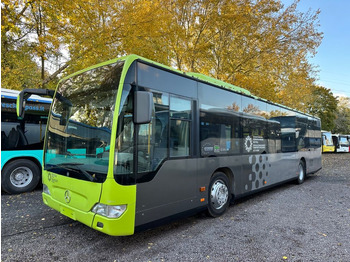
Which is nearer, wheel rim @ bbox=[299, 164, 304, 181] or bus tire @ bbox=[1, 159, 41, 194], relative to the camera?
bus tire @ bbox=[1, 159, 41, 194]

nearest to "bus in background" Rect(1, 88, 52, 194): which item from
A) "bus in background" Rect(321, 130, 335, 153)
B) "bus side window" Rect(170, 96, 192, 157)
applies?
"bus side window" Rect(170, 96, 192, 157)

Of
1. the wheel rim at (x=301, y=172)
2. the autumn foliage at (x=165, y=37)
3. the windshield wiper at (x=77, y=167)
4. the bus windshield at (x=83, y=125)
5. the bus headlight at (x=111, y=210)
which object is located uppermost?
the autumn foliage at (x=165, y=37)

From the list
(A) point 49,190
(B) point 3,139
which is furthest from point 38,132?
(A) point 49,190

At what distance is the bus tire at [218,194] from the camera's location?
5.11 meters

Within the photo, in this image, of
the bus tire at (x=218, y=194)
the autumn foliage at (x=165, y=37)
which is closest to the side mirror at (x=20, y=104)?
the bus tire at (x=218, y=194)

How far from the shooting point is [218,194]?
17.2ft

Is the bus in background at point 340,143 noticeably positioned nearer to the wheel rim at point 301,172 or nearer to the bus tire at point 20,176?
the wheel rim at point 301,172

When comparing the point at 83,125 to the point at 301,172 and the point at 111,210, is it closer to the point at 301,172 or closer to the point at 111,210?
the point at 111,210

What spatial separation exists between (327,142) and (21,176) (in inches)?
1370

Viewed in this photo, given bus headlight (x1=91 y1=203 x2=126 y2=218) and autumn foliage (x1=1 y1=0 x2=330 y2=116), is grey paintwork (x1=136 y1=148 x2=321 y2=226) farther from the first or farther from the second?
autumn foliage (x1=1 y1=0 x2=330 y2=116)

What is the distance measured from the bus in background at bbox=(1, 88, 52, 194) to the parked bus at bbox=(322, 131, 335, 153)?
33394mm

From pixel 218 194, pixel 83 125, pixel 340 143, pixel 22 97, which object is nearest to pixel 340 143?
pixel 340 143

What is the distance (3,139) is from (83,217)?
5.30 metres

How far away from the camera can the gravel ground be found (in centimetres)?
355
